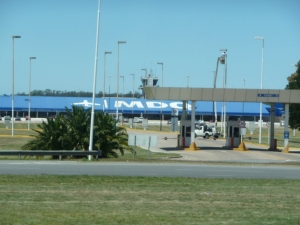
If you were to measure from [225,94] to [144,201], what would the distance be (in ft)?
106

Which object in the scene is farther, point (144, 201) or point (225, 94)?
point (225, 94)

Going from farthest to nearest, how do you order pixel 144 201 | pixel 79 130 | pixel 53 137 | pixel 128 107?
pixel 128 107, pixel 79 130, pixel 53 137, pixel 144 201

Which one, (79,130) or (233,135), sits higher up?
(79,130)

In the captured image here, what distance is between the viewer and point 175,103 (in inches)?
5300

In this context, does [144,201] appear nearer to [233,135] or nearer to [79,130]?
[79,130]

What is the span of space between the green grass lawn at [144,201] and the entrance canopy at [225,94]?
25.6 meters

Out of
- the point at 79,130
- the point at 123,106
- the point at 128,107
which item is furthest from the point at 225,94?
the point at 128,107

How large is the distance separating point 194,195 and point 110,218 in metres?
4.54

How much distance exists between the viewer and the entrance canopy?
46375 millimetres

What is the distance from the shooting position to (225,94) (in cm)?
4641

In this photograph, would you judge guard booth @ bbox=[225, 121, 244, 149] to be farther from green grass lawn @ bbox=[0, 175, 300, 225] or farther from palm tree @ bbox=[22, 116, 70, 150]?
green grass lawn @ bbox=[0, 175, 300, 225]

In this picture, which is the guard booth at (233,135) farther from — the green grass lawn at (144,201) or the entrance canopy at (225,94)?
Answer: the green grass lawn at (144,201)

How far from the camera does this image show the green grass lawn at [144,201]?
11977mm

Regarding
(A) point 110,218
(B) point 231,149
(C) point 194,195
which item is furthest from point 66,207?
(B) point 231,149
